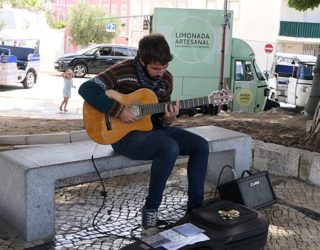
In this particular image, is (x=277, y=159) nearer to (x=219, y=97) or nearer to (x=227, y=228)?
(x=219, y=97)

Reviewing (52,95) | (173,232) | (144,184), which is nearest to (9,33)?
(52,95)

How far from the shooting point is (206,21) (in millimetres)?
12203

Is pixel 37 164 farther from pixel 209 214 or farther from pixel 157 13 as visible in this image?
pixel 157 13

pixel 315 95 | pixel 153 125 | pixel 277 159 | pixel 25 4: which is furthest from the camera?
pixel 25 4

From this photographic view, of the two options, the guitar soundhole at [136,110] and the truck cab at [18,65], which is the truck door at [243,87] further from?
the guitar soundhole at [136,110]

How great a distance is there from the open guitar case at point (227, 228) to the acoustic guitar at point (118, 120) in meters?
0.75

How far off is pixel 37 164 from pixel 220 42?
9.38 meters

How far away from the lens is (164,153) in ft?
11.2

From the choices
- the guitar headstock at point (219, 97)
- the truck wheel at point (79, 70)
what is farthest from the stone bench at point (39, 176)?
the truck wheel at point (79, 70)

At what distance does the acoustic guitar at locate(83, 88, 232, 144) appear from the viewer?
3.54m

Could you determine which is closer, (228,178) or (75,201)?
(75,201)

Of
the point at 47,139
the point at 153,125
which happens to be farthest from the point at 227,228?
the point at 47,139

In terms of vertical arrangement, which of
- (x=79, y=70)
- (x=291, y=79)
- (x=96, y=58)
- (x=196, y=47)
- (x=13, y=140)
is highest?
(x=196, y=47)

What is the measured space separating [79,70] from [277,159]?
730 inches
